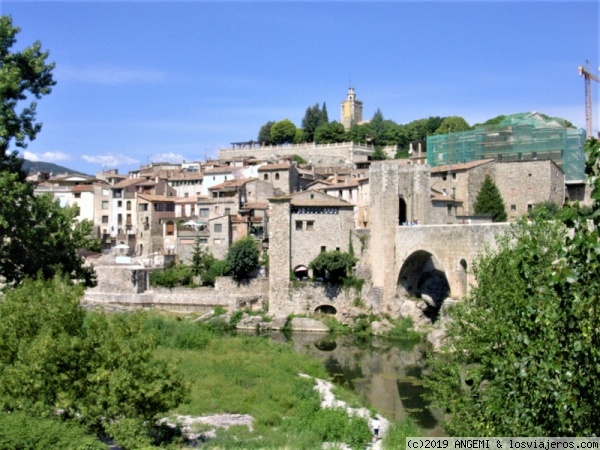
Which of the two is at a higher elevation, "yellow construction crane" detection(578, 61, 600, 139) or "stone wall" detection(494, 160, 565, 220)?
"yellow construction crane" detection(578, 61, 600, 139)

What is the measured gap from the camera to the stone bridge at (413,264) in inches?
1396

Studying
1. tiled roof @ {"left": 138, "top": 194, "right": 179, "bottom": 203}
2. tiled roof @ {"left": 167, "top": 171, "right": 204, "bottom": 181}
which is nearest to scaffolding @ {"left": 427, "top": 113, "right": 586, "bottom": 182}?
tiled roof @ {"left": 138, "top": 194, "right": 179, "bottom": 203}

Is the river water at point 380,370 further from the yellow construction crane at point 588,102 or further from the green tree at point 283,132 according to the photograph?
the green tree at point 283,132

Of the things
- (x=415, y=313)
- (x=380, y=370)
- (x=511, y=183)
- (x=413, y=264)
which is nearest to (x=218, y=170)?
(x=511, y=183)

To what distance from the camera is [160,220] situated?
187 feet

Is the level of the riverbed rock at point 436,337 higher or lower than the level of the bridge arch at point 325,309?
lower

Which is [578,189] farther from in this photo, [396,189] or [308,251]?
[308,251]

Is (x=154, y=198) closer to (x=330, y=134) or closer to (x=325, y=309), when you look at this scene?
(x=325, y=309)

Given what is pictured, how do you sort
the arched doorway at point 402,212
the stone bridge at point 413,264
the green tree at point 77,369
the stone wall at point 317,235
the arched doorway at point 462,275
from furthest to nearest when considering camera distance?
the arched doorway at point 402,212, the stone wall at point 317,235, the stone bridge at point 413,264, the arched doorway at point 462,275, the green tree at point 77,369

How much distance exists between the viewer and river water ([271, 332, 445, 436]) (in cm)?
2263

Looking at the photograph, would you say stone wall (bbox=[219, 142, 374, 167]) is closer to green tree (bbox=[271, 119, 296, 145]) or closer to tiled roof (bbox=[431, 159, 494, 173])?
green tree (bbox=[271, 119, 296, 145])

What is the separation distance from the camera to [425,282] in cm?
4075

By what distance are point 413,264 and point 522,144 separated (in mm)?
16910

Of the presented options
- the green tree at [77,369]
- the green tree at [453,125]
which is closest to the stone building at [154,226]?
the green tree at [453,125]
